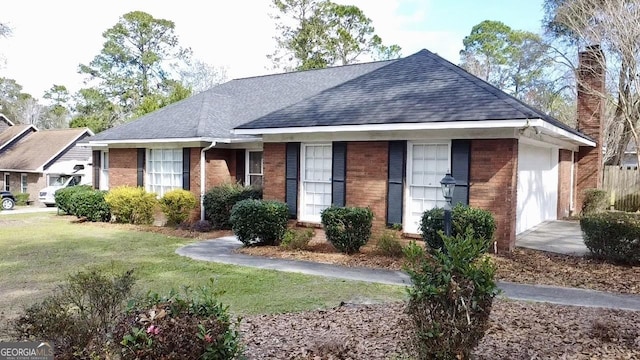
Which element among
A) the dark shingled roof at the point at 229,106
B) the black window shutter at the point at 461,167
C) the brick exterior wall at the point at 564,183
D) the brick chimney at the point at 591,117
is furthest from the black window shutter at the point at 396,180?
the brick chimney at the point at 591,117

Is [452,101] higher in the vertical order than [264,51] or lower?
lower

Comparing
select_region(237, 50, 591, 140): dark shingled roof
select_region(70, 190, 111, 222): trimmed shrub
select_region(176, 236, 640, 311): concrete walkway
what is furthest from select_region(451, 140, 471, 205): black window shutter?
select_region(70, 190, 111, 222): trimmed shrub

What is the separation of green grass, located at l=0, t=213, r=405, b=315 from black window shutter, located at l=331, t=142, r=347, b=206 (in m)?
3.33

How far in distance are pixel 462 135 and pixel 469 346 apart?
687 centimetres

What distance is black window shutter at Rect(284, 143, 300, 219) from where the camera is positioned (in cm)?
1216

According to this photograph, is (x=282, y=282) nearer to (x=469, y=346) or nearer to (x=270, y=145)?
(x=469, y=346)

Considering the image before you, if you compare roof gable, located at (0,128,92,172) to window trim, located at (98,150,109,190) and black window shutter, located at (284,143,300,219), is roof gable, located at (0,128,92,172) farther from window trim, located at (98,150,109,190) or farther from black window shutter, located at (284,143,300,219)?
black window shutter, located at (284,143,300,219)

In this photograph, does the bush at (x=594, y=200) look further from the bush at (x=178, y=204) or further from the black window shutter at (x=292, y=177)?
the bush at (x=178, y=204)

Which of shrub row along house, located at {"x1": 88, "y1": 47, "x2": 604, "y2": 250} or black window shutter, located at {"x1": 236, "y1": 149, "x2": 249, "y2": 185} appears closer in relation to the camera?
shrub row along house, located at {"x1": 88, "y1": 47, "x2": 604, "y2": 250}

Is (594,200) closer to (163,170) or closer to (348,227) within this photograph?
(348,227)

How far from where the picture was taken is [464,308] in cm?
346

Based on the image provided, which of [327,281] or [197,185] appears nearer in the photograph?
[327,281]

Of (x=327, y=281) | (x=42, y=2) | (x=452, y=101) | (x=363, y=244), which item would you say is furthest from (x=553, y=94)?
(x=42, y=2)

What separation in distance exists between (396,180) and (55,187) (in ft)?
78.7
